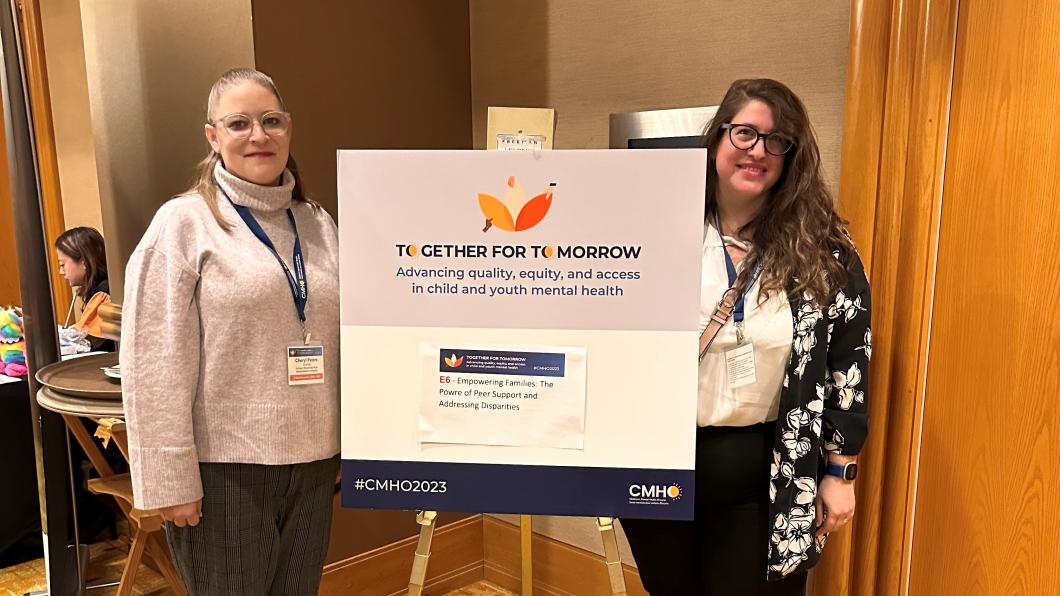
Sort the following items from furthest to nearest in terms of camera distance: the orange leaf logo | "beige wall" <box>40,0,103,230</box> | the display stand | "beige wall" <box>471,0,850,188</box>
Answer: "beige wall" <box>40,0,103,230</box>
"beige wall" <box>471,0,850,188</box>
the display stand
the orange leaf logo

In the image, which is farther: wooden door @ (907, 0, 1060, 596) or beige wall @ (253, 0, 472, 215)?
beige wall @ (253, 0, 472, 215)

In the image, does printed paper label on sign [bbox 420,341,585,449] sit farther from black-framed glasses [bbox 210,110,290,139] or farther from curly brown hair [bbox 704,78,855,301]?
black-framed glasses [bbox 210,110,290,139]

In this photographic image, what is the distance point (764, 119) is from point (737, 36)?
760 mm

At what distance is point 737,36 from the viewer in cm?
205

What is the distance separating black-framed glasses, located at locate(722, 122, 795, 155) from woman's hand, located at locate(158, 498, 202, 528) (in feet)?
4.03

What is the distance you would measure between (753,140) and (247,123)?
0.96 m

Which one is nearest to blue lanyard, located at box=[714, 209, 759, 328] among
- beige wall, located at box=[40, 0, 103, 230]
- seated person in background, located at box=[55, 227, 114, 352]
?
seated person in background, located at box=[55, 227, 114, 352]

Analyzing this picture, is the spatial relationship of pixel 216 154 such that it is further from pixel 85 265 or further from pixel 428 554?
pixel 85 265

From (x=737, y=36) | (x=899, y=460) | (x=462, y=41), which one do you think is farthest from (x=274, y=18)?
(x=899, y=460)

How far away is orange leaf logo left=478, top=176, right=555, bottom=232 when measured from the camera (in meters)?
1.36

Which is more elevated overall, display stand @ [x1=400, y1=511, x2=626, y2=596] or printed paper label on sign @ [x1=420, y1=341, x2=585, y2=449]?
printed paper label on sign @ [x1=420, y1=341, x2=585, y2=449]

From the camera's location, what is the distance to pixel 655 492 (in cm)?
138

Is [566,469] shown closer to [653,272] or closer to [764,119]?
[653,272]

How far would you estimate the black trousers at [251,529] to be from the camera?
1493mm
